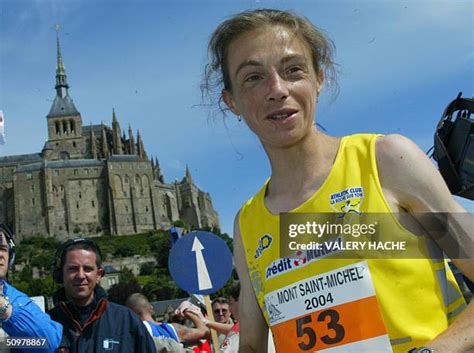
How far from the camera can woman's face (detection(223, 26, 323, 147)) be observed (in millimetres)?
1586

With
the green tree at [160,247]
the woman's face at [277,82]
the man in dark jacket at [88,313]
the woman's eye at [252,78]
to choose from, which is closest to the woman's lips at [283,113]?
the woman's face at [277,82]

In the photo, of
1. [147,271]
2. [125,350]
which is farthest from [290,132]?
[147,271]

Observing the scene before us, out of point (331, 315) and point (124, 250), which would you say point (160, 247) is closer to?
point (124, 250)

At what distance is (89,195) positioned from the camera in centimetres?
8962

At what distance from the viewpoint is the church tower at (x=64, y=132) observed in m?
99.9

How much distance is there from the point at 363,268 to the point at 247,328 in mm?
527

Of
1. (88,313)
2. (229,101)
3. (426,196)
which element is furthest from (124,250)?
(426,196)

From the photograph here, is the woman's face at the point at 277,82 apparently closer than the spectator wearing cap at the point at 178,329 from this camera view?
Yes

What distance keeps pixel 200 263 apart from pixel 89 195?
286 feet

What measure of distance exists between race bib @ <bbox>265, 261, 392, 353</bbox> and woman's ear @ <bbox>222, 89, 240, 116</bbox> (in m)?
0.59

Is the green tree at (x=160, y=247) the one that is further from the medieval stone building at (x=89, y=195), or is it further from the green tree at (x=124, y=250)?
the medieval stone building at (x=89, y=195)

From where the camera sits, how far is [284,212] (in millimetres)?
1612

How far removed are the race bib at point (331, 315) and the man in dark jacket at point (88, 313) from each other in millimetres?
2463

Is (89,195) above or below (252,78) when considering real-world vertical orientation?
above
